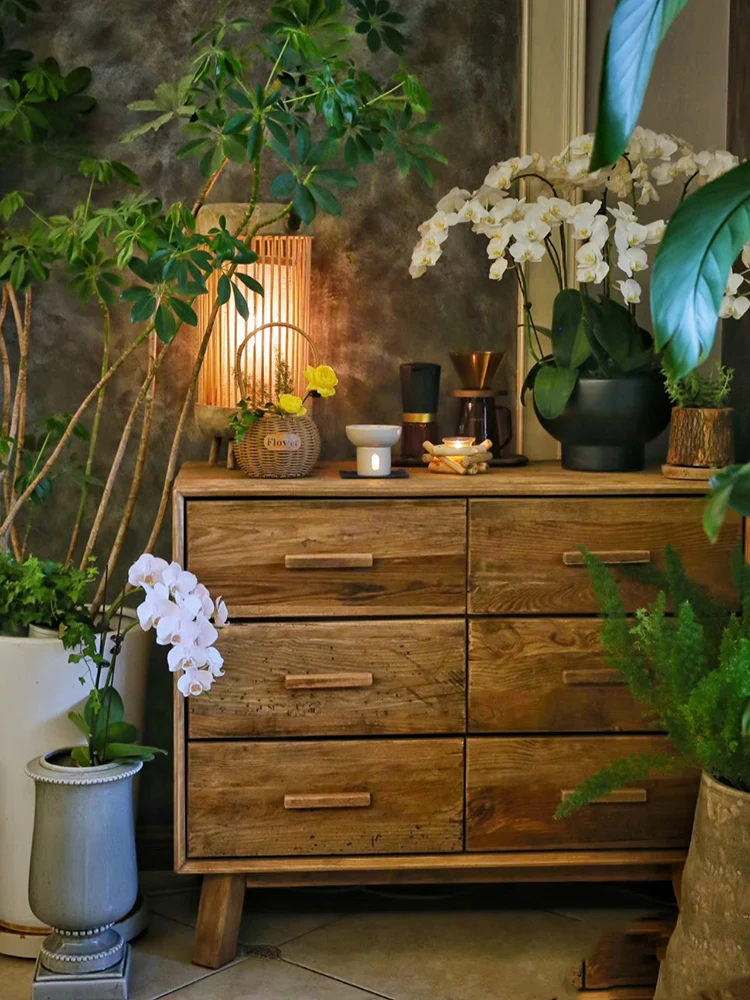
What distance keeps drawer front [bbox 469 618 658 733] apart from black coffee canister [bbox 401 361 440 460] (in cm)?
46

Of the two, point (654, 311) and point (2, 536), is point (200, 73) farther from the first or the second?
point (654, 311)

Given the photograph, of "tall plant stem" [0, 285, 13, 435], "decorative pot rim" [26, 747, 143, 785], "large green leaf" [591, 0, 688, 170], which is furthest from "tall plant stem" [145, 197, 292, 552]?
"large green leaf" [591, 0, 688, 170]

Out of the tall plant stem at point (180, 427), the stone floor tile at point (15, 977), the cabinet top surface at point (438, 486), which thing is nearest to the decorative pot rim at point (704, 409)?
the cabinet top surface at point (438, 486)

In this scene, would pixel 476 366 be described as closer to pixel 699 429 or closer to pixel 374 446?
pixel 374 446

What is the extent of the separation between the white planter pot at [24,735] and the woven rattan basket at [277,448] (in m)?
0.44

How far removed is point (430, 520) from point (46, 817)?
0.83 metres

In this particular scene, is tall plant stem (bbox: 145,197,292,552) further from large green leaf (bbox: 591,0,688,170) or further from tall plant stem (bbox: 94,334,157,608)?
large green leaf (bbox: 591,0,688,170)

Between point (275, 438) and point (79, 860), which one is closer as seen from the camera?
point (79, 860)

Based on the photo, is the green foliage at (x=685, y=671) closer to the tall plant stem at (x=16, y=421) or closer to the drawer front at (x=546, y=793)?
the drawer front at (x=546, y=793)

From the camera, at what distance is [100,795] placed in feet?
6.65

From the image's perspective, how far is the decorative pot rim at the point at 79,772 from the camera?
2.01 meters

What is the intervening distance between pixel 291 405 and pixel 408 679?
21.3 inches

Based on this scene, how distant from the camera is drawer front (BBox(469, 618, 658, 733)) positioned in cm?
216

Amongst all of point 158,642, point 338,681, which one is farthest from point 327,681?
point 158,642
